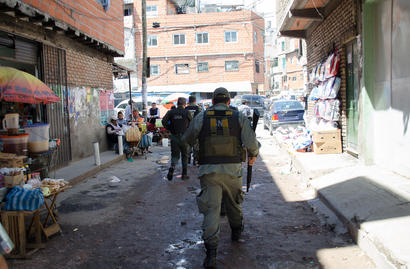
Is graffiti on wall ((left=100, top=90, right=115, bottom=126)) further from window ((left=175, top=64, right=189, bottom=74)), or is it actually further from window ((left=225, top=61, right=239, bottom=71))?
window ((left=225, top=61, right=239, bottom=71))

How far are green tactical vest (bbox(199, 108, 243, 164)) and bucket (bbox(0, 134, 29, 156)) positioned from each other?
3.18 m

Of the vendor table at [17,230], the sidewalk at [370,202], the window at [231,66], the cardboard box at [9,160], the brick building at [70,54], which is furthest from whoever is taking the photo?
the window at [231,66]

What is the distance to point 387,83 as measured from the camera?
699cm

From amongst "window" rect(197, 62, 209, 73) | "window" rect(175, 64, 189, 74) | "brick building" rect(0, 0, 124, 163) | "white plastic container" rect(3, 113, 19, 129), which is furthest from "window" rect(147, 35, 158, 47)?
"white plastic container" rect(3, 113, 19, 129)

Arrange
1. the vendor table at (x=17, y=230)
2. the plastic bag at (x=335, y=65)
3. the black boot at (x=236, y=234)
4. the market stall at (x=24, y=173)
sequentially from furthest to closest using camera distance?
the plastic bag at (x=335, y=65), the black boot at (x=236, y=234), the market stall at (x=24, y=173), the vendor table at (x=17, y=230)

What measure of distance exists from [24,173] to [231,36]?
36515 millimetres

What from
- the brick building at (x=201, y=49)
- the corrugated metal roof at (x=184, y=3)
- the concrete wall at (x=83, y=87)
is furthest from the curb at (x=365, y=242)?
the corrugated metal roof at (x=184, y=3)

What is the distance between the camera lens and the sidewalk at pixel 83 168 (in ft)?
29.5

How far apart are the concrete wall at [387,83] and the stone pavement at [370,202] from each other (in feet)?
1.43

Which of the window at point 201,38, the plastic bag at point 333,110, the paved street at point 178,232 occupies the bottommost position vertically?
the paved street at point 178,232

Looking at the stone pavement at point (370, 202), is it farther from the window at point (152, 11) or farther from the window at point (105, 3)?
the window at point (152, 11)

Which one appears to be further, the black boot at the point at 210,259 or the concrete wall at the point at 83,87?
the concrete wall at the point at 83,87

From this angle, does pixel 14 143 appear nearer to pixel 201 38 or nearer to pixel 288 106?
pixel 288 106

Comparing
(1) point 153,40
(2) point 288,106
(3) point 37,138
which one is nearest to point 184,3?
(1) point 153,40
